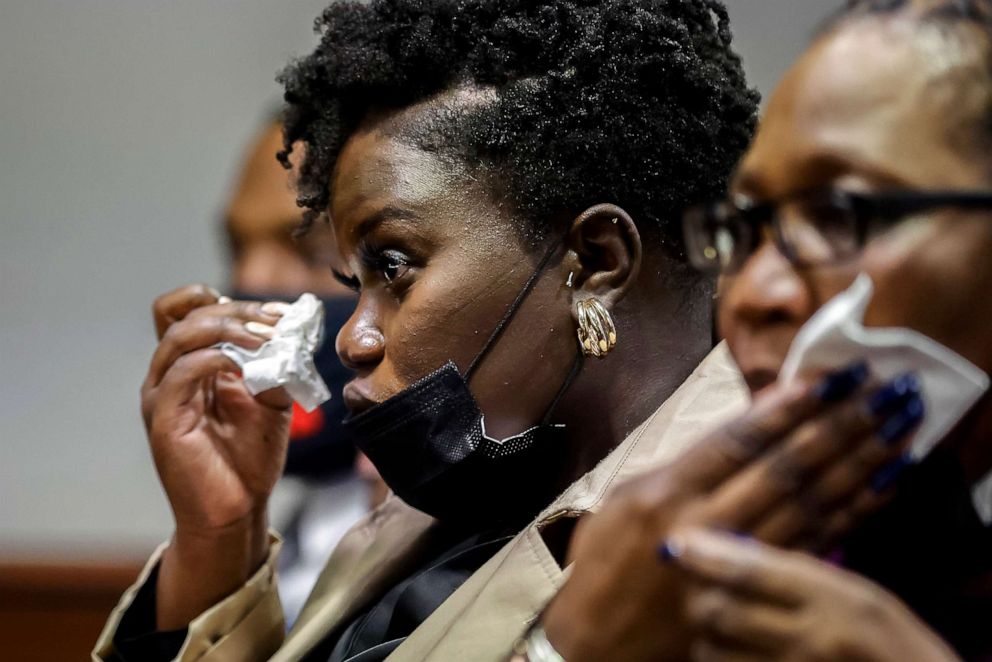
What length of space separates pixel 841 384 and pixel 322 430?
6.86 feet

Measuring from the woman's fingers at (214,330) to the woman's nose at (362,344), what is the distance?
0.84ft

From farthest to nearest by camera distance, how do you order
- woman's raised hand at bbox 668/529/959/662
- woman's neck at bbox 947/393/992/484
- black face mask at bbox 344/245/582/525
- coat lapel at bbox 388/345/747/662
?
black face mask at bbox 344/245/582/525 < coat lapel at bbox 388/345/747/662 < woman's neck at bbox 947/393/992/484 < woman's raised hand at bbox 668/529/959/662

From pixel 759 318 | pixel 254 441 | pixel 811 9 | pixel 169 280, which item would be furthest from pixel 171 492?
pixel 169 280

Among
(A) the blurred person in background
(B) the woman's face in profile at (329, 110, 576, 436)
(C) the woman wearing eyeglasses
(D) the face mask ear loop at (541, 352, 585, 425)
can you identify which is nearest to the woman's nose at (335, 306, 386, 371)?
(B) the woman's face in profile at (329, 110, 576, 436)

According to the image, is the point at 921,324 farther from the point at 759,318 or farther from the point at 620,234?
the point at 620,234

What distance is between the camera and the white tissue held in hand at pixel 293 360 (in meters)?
1.77

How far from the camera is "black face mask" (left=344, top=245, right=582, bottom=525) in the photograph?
1.54 m

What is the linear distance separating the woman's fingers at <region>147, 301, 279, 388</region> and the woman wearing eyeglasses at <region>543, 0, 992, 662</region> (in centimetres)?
96

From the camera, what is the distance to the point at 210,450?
76.3 inches

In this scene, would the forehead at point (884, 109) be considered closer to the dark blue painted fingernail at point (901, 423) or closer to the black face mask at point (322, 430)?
the dark blue painted fingernail at point (901, 423)

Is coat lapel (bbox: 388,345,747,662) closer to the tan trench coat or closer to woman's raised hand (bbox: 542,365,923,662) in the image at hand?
the tan trench coat

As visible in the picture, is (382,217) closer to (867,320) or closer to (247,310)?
(247,310)

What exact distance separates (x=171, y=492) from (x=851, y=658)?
4.32 ft

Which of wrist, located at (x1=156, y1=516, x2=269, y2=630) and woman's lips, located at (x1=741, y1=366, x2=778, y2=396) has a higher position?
woman's lips, located at (x1=741, y1=366, x2=778, y2=396)
